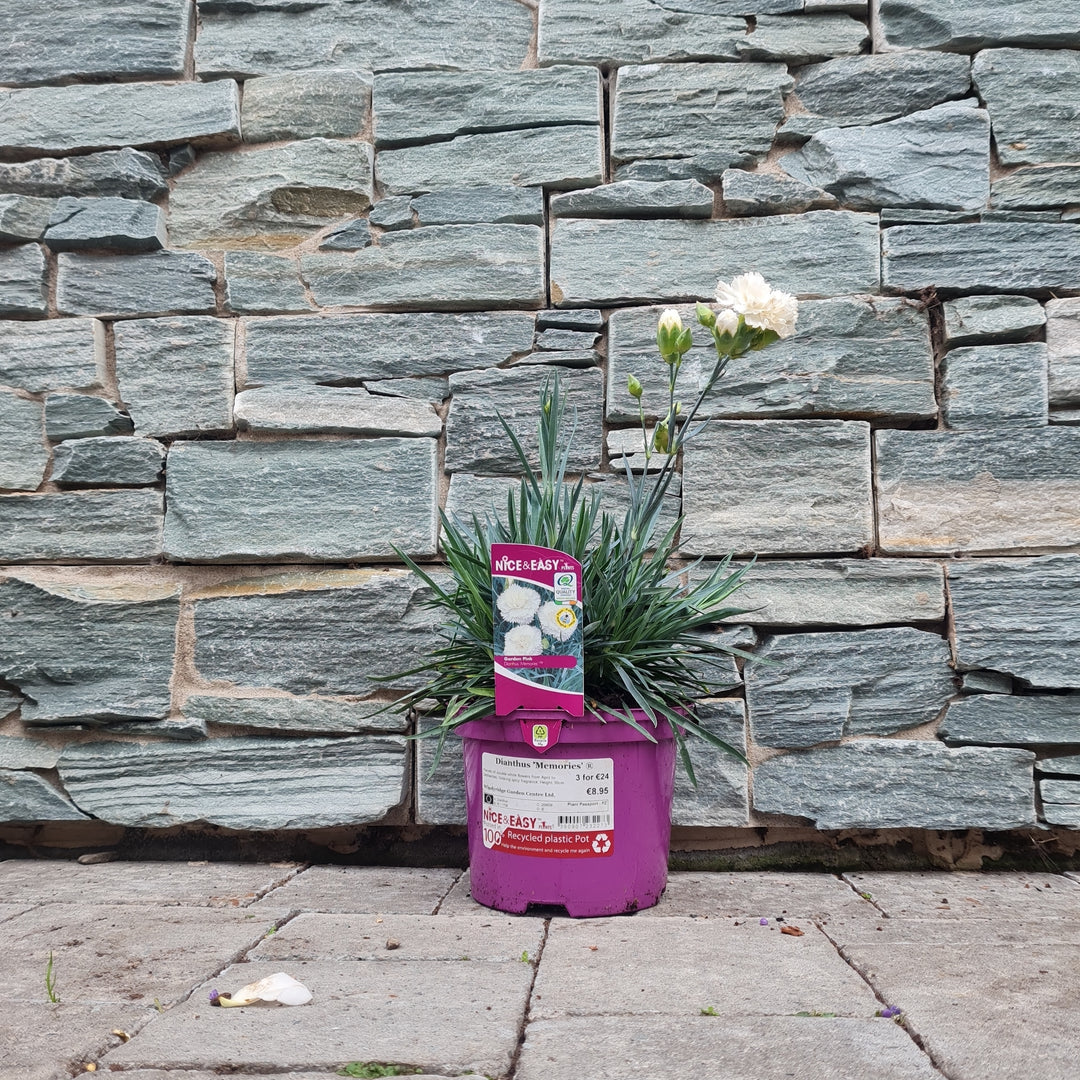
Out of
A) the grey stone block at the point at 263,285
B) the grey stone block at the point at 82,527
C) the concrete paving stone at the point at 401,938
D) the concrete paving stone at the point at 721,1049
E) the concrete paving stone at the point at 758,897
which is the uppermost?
the grey stone block at the point at 263,285

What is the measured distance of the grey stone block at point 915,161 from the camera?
2090 mm

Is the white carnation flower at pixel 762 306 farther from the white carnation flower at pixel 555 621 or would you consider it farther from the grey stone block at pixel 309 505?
the grey stone block at pixel 309 505

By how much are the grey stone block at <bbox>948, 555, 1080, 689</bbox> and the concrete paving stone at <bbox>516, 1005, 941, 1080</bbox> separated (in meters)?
1.03

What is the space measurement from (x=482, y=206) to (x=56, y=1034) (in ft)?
5.62

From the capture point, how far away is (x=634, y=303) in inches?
83.0

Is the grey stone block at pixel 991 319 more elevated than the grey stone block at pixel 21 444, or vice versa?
the grey stone block at pixel 991 319

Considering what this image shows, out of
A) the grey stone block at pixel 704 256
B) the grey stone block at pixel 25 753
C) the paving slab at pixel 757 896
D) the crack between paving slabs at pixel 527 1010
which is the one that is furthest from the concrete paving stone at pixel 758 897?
the grey stone block at pixel 25 753

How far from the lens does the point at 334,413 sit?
2105mm

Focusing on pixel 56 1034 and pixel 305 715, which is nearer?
pixel 56 1034

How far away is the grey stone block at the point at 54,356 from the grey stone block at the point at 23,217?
20cm

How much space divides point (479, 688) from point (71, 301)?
1329mm

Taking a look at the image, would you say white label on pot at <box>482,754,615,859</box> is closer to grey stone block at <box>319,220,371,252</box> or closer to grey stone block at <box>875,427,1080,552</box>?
grey stone block at <box>875,427,1080,552</box>

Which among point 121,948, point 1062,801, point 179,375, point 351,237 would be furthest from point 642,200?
point 121,948

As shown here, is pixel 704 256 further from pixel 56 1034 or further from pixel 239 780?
pixel 56 1034
